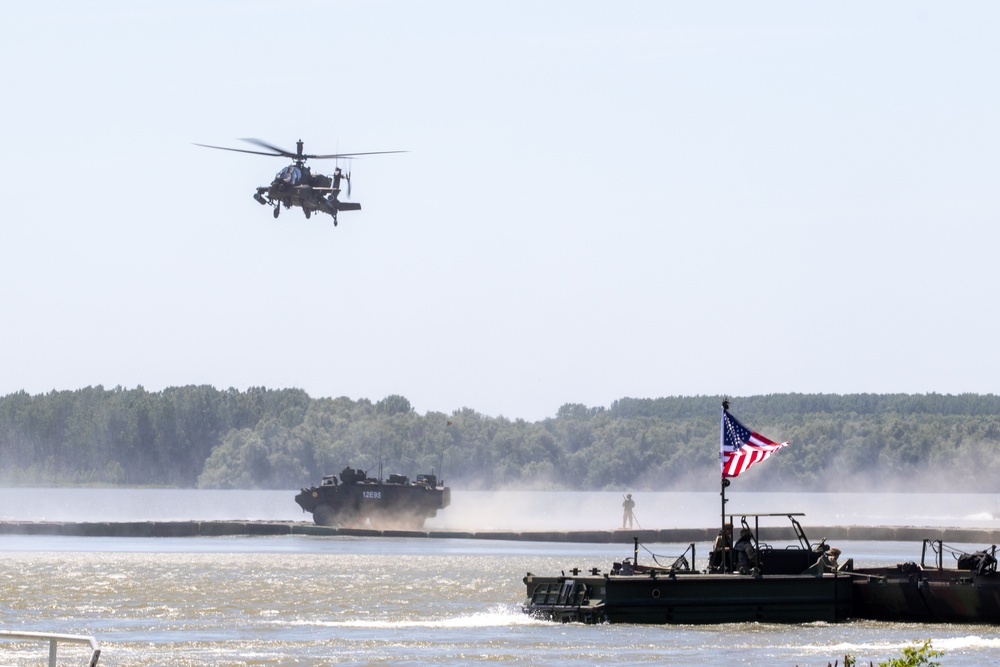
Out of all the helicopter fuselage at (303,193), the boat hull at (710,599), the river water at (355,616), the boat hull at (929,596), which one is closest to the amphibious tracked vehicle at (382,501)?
the river water at (355,616)

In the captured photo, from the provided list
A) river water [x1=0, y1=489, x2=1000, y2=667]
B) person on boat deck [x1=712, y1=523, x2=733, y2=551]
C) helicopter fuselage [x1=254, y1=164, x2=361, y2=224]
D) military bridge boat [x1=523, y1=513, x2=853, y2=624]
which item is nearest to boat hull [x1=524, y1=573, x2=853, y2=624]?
military bridge boat [x1=523, y1=513, x2=853, y2=624]

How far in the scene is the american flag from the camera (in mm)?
36594

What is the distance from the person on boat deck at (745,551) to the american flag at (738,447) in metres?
1.30

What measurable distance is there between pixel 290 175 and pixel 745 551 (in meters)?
24.4

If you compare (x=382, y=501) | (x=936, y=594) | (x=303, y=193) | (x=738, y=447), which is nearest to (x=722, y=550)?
(x=738, y=447)

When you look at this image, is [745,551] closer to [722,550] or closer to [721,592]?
[722,550]

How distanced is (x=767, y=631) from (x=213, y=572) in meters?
23.8

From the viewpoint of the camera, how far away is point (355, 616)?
40312 millimetres

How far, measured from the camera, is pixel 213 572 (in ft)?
180

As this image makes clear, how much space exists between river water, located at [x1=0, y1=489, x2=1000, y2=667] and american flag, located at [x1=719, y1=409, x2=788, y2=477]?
127 inches

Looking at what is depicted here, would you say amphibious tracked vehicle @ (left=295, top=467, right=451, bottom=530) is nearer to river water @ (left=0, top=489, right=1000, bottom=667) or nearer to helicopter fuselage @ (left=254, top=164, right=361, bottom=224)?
river water @ (left=0, top=489, right=1000, bottom=667)

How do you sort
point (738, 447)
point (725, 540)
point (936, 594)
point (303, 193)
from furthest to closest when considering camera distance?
1. point (303, 193)
2. point (725, 540)
3. point (738, 447)
4. point (936, 594)

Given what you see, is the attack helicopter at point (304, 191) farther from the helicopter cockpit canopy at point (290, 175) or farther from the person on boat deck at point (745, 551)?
the person on boat deck at point (745, 551)

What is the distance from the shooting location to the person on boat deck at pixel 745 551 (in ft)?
122
